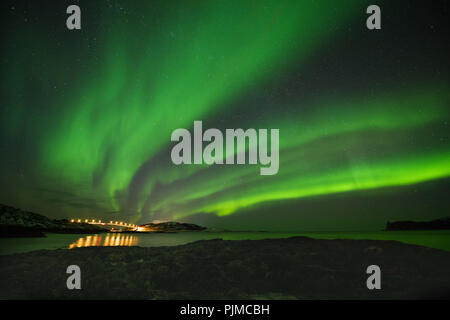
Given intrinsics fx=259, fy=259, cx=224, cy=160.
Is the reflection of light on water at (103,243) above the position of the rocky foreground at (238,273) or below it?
below

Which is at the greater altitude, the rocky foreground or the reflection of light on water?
the rocky foreground

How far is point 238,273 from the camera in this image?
48.5 feet

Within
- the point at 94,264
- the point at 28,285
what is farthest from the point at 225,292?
the point at 28,285

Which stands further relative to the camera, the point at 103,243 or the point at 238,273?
the point at 103,243

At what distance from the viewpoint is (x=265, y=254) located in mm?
16828

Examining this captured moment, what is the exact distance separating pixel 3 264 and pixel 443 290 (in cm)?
2360

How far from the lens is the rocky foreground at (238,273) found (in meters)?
12.5

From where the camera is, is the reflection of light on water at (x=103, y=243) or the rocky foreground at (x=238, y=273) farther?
the reflection of light on water at (x=103, y=243)

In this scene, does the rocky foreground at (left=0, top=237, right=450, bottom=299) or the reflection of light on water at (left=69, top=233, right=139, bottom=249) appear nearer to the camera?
the rocky foreground at (left=0, top=237, right=450, bottom=299)

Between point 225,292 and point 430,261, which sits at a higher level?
point 430,261

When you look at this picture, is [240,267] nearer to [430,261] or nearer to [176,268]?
[176,268]

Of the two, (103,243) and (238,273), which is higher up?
(238,273)

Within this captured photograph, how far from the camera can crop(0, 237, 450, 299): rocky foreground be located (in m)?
12.5
